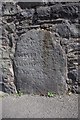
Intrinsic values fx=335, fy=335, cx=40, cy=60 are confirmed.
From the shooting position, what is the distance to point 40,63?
17.0ft

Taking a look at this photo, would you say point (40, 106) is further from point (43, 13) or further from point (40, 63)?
point (43, 13)

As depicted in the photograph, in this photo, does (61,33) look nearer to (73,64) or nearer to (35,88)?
(73,64)

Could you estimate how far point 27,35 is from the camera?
5199 mm

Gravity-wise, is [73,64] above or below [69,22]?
below

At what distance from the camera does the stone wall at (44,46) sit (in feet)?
16.8

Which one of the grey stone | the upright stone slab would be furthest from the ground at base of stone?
the grey stone

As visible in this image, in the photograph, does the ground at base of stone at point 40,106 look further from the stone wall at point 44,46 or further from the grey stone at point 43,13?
the grey stone at point 43,13

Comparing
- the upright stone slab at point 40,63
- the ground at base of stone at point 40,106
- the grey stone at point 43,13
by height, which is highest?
the grey stone at point 43,13

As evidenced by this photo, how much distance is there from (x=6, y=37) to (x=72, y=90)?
1340 mm

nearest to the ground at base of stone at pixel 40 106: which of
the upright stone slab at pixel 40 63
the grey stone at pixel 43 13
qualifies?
the upright stone slab at pixel 40 63

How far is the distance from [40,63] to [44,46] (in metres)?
0.27

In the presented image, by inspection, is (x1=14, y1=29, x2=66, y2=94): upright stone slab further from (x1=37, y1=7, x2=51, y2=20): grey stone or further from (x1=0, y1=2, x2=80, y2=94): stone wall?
(x1=37, y1=7, x2=51, y2=20): grey stone

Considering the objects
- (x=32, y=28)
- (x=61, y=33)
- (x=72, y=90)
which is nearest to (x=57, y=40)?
(x=61, y=33)

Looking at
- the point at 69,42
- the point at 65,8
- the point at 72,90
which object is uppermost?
the point at 65,8
